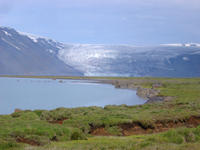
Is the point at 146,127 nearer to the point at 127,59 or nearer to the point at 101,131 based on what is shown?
the point at 101,131

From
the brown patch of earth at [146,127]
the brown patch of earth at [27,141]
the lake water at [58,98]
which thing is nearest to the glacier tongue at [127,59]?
the lake water at [58,98]

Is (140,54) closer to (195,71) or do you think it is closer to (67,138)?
(195,71)

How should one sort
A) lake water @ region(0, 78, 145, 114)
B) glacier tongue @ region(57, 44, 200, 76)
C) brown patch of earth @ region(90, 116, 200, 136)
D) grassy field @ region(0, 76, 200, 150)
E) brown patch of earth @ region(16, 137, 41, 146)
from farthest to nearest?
glacier tongue @ region(57, 44, 200, 76)
lake water @ region(0, 78, 145, 114)
brown patch of earth @ region(90, 116, 200, 136)
brown patch of earth @ region(16, 137, 41, 146)
grassy field @ region(0, 76, 200, 150)

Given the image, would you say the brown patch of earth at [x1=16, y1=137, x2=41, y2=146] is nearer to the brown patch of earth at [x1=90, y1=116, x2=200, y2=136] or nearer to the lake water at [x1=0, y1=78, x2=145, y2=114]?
the brown patch of earth at [x1=90, y1=116, x2=200, y2=136]

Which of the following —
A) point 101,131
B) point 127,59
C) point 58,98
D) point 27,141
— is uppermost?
point 127,59

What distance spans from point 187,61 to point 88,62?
45692mm

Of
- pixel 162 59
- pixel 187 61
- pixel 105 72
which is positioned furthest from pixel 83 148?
pixel 187 61

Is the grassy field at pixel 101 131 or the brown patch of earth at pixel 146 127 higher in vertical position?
the grassy field at pixel 101 131

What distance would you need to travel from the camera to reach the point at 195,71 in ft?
576

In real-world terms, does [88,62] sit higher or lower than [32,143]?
higher

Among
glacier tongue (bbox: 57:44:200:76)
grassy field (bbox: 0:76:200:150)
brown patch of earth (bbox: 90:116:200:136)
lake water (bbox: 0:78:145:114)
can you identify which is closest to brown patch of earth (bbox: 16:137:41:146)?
grassy field (bbox: 0:76:200:150)

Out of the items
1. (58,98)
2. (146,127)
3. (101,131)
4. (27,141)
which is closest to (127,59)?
(58,98)

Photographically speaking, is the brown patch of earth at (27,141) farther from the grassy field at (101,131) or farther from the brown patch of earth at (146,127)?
the brown patch of earth at (146,127)

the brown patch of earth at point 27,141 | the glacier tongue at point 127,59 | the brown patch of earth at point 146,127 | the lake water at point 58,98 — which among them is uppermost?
the glacier tongue at point 127,59
